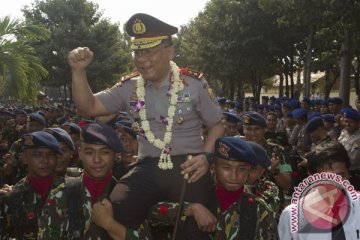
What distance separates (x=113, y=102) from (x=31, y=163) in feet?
4.20

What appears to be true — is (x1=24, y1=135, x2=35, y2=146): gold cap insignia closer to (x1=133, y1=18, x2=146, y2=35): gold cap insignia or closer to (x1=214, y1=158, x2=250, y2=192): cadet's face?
(x1=133, y1=18, x2=146, y2=35): gold cap insignia

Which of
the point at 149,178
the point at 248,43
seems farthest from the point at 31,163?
the point at 248,43

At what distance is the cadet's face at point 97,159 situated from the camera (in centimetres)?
332

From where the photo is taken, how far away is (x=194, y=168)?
299 cm

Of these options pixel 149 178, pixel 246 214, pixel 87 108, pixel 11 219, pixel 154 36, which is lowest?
pixel 11 219

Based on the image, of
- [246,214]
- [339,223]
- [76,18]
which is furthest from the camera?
[76,18]

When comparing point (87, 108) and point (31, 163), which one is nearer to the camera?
point (87, 108)

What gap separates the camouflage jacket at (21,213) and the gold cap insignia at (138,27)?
157 centimetres

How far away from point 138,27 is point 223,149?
44.1 inches

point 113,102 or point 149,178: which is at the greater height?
point 113,102

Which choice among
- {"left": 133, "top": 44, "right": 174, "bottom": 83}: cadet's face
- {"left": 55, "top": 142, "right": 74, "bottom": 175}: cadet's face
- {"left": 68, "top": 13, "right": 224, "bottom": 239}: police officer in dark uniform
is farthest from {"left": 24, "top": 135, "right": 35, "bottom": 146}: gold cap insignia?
{"left": 133, "top": 44, "right": 174, "bottom": 83}: cadet's face

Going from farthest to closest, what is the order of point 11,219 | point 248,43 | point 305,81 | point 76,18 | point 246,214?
1. point 76,18
2. point 248,43
3. point 305,81
4. point 11,219
5. point 246,214

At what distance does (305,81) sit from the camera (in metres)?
17.5

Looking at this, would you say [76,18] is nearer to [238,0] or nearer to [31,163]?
[238,0]
